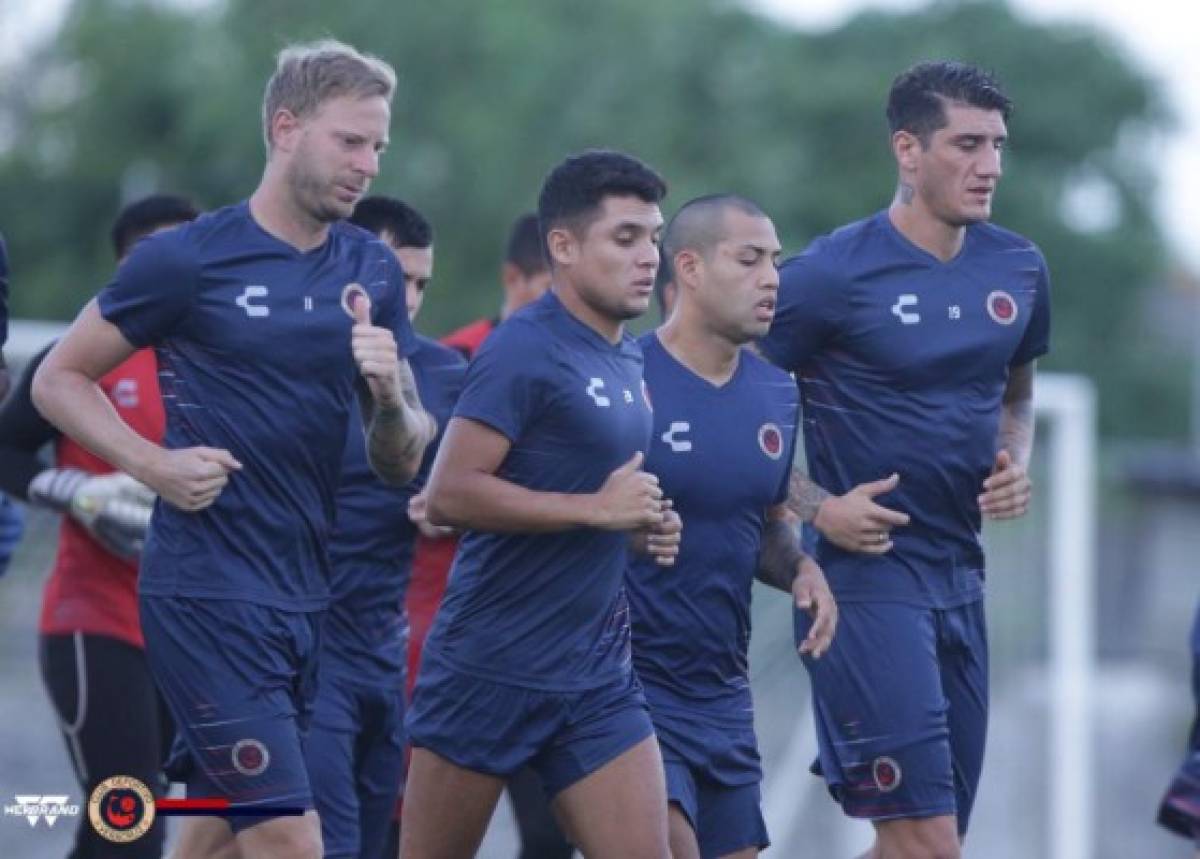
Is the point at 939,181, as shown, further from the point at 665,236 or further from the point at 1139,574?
the point at 1139,574

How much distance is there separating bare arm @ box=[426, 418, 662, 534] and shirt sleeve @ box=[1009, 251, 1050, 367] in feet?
5.99

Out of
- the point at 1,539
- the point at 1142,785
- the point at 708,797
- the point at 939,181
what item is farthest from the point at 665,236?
the point at 1142,785

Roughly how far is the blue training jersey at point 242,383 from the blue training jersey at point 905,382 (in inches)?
67.3

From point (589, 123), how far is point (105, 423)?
96.3 feet

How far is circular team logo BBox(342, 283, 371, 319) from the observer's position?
7.04m

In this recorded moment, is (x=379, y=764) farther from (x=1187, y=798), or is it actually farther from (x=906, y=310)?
(x=1187, y=798)

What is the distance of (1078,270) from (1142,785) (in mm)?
23587

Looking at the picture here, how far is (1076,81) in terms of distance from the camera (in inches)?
2254

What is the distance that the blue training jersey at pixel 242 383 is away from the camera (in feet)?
22.6

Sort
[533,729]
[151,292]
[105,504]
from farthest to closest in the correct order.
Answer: [105,504], [533,729], [151,292]

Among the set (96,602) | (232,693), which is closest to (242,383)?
(232,693)

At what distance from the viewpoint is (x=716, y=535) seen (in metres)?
7.59

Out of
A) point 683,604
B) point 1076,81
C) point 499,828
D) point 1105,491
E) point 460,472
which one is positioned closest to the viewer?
point 460,472

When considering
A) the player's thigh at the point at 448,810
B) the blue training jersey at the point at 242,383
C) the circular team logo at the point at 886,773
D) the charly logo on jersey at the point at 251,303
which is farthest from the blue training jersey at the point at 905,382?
the charly logo on jersey at the point at 251,303
